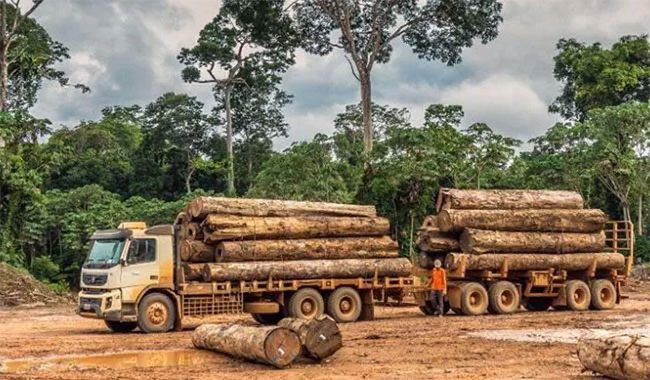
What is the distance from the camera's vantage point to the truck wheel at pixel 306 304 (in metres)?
22.6

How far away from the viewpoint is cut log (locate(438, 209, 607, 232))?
82.5 ft

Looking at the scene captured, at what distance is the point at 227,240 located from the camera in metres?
22.3

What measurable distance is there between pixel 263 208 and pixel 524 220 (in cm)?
773

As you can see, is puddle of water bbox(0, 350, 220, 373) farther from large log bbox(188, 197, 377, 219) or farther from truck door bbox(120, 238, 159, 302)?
large log bbox(188, 197, 377, 219)

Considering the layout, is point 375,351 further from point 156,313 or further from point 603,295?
point 603,295

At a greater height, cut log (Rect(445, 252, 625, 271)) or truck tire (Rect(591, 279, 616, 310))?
cut log (Rect(445, 252, 625, 271))

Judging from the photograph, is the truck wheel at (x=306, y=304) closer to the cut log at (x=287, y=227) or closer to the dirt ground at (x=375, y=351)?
the dirt ground at (x=375, y=351)

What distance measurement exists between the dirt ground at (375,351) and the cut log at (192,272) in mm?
1471

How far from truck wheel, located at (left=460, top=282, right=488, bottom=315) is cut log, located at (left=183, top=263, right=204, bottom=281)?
7.46 m

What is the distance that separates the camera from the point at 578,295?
2653 centimetres

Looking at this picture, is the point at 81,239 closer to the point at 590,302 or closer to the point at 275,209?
the point at 275,209

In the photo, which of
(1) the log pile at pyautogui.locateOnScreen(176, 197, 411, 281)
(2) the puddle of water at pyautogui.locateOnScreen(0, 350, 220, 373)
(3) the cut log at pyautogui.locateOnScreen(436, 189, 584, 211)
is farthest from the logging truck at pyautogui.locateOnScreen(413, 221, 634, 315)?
(2) the puddle of water at pyautogui.locateOnScreen(0, 350, 220, 373)

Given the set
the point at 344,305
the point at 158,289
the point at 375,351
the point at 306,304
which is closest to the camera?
the point at 375,351

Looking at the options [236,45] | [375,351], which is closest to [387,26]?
[236,45]
